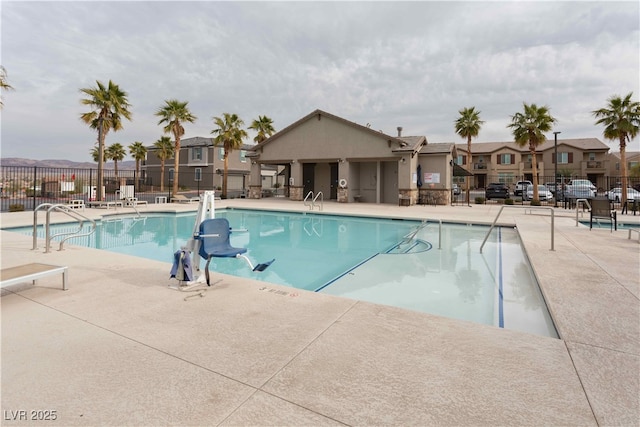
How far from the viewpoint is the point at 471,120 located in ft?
84.0

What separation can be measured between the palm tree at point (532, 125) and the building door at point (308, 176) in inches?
611

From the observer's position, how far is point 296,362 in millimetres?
2629

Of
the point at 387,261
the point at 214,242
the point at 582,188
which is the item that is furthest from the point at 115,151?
the point at 582,188

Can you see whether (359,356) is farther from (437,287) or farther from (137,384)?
(437,287)

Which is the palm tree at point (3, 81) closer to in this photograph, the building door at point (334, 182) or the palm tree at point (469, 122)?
the building door at point (334, 182)

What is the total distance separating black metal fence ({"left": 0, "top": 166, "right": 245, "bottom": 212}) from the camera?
18.0 metres

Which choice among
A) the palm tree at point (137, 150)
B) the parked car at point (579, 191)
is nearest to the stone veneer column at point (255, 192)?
the palm tree at point (137, 150)

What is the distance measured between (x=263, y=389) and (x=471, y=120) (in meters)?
27.8

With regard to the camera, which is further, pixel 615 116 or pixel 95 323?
pixel 615 116

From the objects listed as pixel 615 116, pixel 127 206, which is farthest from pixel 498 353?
pixel 615 116

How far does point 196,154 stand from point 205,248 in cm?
4002

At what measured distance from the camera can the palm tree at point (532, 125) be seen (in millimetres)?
22906

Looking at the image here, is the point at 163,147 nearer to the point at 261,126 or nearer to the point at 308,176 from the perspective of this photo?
the point at 261,126

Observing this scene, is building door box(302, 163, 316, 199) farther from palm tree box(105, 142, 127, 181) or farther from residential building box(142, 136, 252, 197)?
palm tree box(105, 142, 127, 181)
